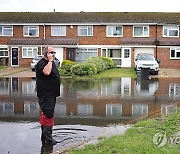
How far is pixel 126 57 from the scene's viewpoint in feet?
124

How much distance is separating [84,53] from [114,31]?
382 centimetres

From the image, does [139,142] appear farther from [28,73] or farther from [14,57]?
[14,57]

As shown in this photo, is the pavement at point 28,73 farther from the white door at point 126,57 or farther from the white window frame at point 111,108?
the white window frame at point 111,108

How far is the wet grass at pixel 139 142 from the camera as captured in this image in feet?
22.8

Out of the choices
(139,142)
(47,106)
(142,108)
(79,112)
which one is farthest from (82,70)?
(139,142)

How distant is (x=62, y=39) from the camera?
3903cm

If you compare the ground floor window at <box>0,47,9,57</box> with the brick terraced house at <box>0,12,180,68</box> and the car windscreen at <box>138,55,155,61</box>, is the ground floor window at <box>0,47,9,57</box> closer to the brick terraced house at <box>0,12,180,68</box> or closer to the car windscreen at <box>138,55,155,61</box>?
the brick terraced house at <box>0,12,180,68</box>

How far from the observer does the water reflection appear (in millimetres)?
11205

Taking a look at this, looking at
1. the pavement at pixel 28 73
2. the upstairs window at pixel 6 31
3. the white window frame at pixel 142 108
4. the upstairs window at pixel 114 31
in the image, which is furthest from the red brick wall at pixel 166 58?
the white window frame at pixel 142 108

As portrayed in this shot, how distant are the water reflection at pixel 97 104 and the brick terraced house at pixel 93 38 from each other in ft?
60.9

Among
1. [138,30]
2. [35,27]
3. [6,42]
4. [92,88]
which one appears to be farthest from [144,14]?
[92,88]

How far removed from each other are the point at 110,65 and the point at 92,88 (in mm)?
16044

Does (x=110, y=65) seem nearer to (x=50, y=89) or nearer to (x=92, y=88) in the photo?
(x=92, y=88)

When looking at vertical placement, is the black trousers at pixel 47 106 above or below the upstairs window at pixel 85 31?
below
